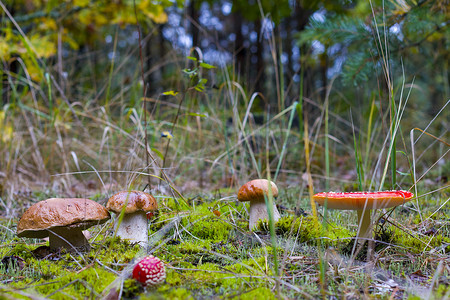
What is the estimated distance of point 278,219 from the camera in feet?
7.32

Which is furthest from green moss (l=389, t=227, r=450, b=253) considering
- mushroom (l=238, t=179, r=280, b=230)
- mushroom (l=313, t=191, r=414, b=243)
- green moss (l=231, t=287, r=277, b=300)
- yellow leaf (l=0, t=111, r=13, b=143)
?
yellow leaf (l=0, t=111, r=13, b=143)

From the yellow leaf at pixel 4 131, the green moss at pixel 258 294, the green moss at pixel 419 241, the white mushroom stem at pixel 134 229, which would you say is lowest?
the green moss at pixel 419 241

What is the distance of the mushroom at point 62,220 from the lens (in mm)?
1692

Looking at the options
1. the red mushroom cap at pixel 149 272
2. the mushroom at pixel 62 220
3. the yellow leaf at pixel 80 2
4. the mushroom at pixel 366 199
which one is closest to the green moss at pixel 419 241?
the mushroom at pixel 366 199

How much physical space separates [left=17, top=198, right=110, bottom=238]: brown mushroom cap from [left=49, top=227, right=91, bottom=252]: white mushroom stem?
0.11 m

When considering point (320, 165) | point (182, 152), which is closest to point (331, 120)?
point (320, 165)

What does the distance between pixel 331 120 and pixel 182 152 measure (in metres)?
2.82

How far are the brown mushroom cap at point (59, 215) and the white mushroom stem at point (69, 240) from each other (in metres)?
0.11

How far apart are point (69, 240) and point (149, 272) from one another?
77 centimetres

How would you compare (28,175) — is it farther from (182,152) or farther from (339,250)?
(339,250)

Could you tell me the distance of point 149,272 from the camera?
1.37 meters

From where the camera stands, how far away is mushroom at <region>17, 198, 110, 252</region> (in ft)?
5.55

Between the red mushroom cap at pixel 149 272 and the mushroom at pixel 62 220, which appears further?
the mushroom at pixel 62 220

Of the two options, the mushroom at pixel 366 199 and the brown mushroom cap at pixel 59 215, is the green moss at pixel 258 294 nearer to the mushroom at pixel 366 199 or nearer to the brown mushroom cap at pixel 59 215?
the mushroom at pixel 366 199
